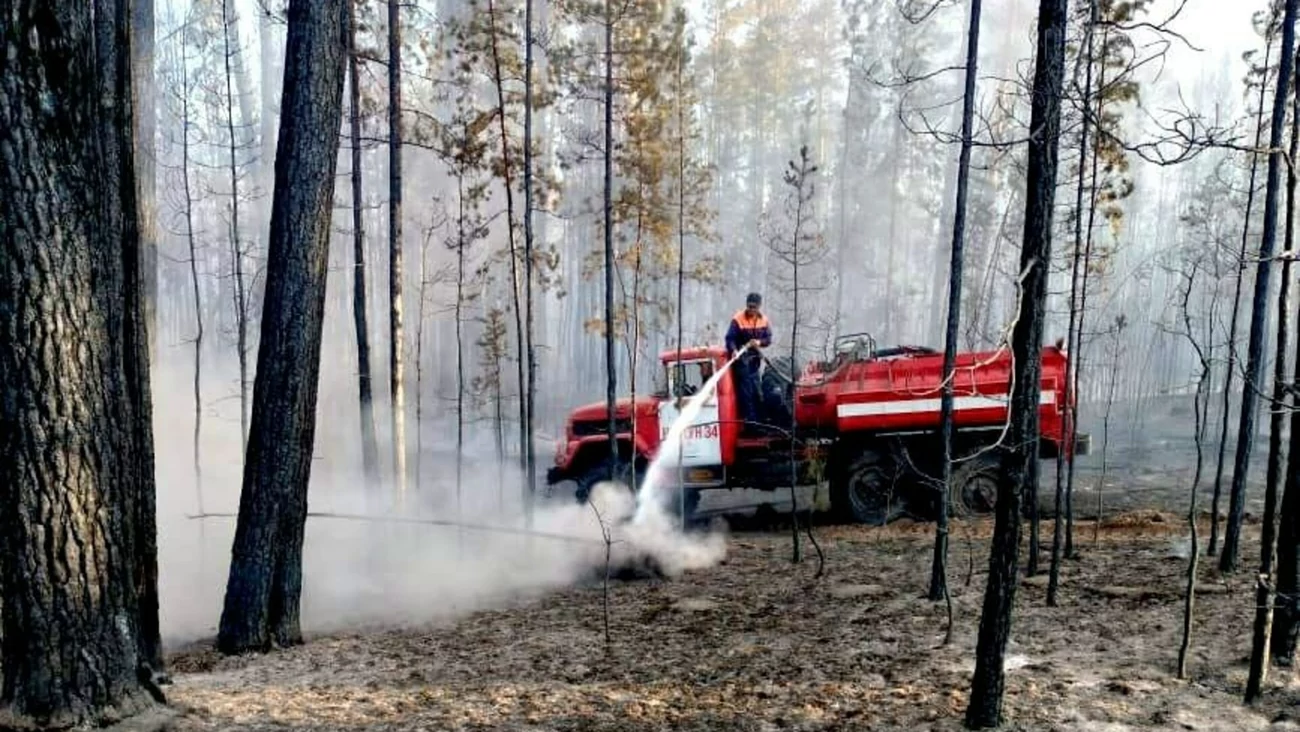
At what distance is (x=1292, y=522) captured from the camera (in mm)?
5723

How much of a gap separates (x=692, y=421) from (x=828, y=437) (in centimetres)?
215

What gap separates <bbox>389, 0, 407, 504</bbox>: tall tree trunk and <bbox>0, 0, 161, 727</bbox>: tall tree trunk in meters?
8.62

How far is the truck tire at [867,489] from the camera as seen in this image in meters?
12.0

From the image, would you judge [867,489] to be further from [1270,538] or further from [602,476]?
[1270,538]

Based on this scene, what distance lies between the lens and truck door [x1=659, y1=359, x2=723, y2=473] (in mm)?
11922

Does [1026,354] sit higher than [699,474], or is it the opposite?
[1026,354]

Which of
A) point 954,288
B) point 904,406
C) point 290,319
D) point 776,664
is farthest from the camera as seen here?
point 904,406

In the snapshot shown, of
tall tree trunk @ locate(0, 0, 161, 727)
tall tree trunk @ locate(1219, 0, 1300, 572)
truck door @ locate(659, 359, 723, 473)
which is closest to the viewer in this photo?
tall tree trunk @ locate(0, 0, 161, 727)

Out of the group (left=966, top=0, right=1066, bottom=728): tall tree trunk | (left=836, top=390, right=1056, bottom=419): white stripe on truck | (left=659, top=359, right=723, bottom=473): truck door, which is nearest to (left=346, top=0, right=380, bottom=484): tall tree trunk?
(left=659, top=359, right=723, bottom=473): truck door

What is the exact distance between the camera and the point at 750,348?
37.7 ft

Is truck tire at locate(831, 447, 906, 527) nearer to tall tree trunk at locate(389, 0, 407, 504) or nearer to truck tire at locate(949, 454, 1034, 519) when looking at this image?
truck tire at locate(949, 454, 1034, 519)

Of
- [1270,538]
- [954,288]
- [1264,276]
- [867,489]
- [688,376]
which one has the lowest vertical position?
[867,489]

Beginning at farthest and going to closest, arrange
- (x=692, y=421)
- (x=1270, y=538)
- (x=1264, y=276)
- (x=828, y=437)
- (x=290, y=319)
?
(x=828, y=437) < (x=692, y=421) < (x=1264, y=276) < (x=290, y=319) < (x=1270, y=538)

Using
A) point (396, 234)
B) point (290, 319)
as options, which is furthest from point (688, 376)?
point (290, 319)
